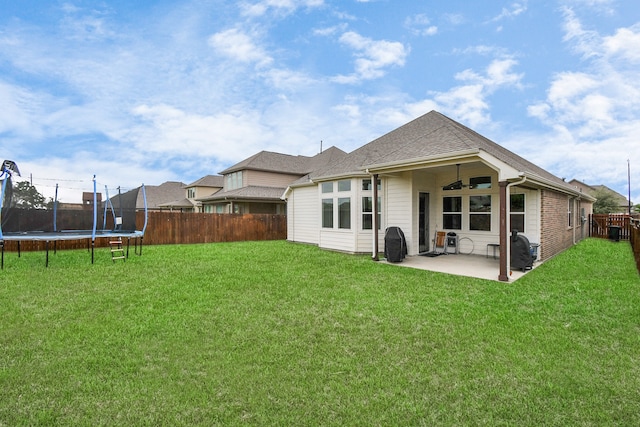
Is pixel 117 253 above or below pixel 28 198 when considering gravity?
below

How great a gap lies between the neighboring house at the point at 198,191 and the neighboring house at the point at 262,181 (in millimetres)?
3502

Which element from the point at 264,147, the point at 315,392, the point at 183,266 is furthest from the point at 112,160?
the point at 315,392

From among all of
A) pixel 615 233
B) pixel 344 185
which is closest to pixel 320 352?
pixel 344 185

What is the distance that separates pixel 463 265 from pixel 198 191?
26447 mm

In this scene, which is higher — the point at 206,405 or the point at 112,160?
the point at 112,160

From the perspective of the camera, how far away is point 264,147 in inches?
1034

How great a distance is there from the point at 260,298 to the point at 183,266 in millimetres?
4056

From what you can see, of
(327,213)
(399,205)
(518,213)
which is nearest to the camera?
(518,213)

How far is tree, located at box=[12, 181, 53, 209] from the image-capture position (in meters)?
9.52

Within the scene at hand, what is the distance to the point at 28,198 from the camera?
33.7ft

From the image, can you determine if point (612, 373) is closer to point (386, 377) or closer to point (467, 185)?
point (386, 377)

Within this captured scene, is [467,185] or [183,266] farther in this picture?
[467,185]

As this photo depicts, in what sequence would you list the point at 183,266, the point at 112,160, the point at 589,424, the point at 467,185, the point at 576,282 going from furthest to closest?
the point at 112,160
the point at 467,185
the point at 183,266
the point at 576,282
the point at 589,424

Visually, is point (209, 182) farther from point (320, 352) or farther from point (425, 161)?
point (320, 352)
